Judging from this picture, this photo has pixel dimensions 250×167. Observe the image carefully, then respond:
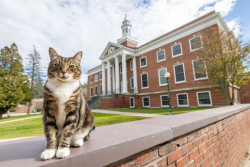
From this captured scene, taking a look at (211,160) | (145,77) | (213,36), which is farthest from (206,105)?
(211,160)

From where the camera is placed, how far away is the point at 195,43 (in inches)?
626

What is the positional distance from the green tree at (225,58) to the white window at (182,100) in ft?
15.2

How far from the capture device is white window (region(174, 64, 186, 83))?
17391 millimetres

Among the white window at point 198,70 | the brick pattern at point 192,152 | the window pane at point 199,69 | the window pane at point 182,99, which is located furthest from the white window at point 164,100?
the brick pattern at point 192,152

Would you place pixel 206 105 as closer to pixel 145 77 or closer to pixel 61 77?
pixel 145 77

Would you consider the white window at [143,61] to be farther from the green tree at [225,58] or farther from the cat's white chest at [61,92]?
the cat's white chest at [61,92]

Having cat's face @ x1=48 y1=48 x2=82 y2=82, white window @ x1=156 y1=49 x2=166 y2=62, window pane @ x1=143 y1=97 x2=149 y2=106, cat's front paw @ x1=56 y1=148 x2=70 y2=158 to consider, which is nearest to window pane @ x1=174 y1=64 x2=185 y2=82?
white window @ x1=156 y1=49 x2=166 y2=62

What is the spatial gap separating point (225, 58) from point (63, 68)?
1469 centimetres

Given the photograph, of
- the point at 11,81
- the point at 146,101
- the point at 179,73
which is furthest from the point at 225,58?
the point at 11,81

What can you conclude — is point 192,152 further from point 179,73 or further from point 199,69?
point 179,73

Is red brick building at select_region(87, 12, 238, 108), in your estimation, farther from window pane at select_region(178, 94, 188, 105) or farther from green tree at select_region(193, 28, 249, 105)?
green tree at select_region(193, 28, 249, 105)

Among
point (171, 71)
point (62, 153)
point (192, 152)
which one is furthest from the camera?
point (171, 71)

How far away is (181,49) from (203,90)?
6489 mm

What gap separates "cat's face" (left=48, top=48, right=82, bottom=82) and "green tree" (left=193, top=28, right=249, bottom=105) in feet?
47.5
